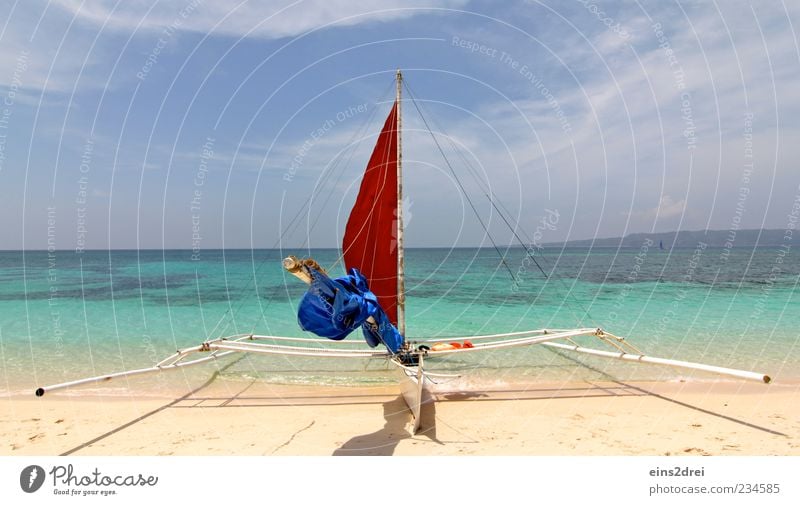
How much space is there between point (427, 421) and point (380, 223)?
4095mm

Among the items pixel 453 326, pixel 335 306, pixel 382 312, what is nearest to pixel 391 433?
pixel 382 312

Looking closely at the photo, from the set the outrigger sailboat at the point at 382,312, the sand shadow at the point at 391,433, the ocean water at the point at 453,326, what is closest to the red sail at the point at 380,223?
the outrigger sailboat at the point at 382,312

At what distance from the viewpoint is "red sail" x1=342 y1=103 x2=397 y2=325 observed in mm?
9047

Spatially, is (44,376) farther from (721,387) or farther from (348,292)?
(721,387)

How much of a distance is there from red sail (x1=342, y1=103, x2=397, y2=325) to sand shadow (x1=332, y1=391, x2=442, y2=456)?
6.82ft

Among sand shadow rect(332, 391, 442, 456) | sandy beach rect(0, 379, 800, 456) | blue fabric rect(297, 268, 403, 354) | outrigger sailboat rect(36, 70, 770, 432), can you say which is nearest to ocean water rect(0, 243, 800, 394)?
sandy beach rect(0, 379, 800, 456)

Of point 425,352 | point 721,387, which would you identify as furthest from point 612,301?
point 425,352

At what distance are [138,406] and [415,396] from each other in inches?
223

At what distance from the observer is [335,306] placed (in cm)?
586

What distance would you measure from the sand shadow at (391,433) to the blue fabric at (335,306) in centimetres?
169

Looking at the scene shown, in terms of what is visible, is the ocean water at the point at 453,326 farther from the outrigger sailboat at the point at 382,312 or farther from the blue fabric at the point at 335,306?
Answer: the blue fabric at the point at 335,306

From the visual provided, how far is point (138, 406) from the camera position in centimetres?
832

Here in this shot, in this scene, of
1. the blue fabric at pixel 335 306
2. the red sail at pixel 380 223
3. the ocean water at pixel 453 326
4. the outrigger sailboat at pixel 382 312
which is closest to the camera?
the blue fabric at pixel 335 306

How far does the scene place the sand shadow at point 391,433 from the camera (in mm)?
6207
